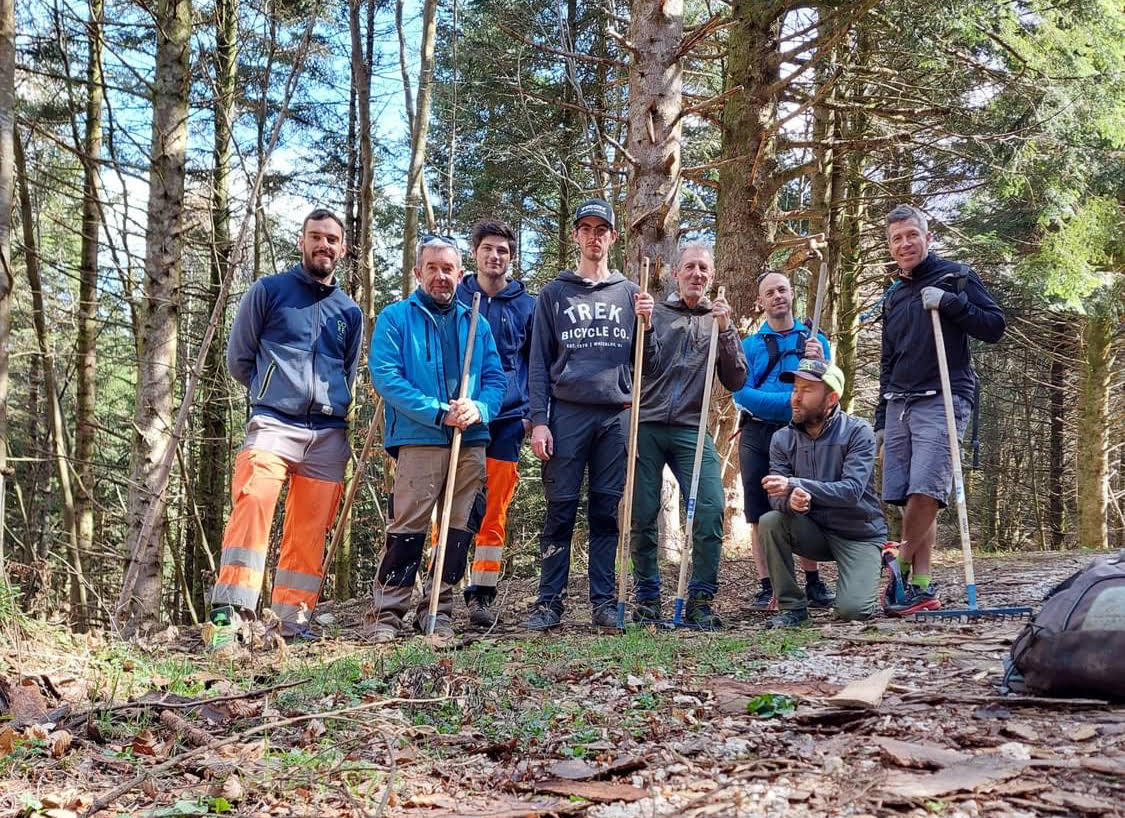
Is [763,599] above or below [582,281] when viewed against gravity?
below

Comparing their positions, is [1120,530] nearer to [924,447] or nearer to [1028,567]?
[1028,567]

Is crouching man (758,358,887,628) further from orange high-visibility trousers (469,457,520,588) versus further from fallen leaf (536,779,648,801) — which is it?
fallen leaf (536,779,648,801)

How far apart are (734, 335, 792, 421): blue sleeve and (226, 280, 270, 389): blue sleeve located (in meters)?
3.24

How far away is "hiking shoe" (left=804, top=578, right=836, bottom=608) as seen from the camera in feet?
20.2

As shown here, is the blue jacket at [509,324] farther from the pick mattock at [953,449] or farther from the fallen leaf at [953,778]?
the fallen leaf at [953,778]

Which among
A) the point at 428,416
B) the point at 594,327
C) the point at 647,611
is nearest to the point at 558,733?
the point at 647,611

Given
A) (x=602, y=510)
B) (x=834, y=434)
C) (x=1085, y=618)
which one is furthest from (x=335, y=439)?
(x=1085, y=618)

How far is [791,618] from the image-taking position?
17.2 feet

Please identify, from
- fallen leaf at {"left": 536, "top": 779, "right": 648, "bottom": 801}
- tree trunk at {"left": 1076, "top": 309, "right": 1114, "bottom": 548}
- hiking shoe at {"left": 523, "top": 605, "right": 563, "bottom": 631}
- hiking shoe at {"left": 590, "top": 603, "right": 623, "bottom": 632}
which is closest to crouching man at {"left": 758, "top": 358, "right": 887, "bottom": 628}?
hiking shoe at {"left": 590, "top": 603, "right": 623, "bottom": 632}

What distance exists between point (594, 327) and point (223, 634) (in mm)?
2875

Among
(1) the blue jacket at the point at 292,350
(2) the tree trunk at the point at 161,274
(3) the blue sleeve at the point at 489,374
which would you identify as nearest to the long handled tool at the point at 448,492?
(3) the blue sleeve at the point at 489,374

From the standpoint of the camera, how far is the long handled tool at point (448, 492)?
16.8 ft

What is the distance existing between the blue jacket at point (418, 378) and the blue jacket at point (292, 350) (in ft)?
0.99

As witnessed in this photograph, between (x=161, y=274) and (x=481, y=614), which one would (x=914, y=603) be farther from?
(x=161, y=274)
